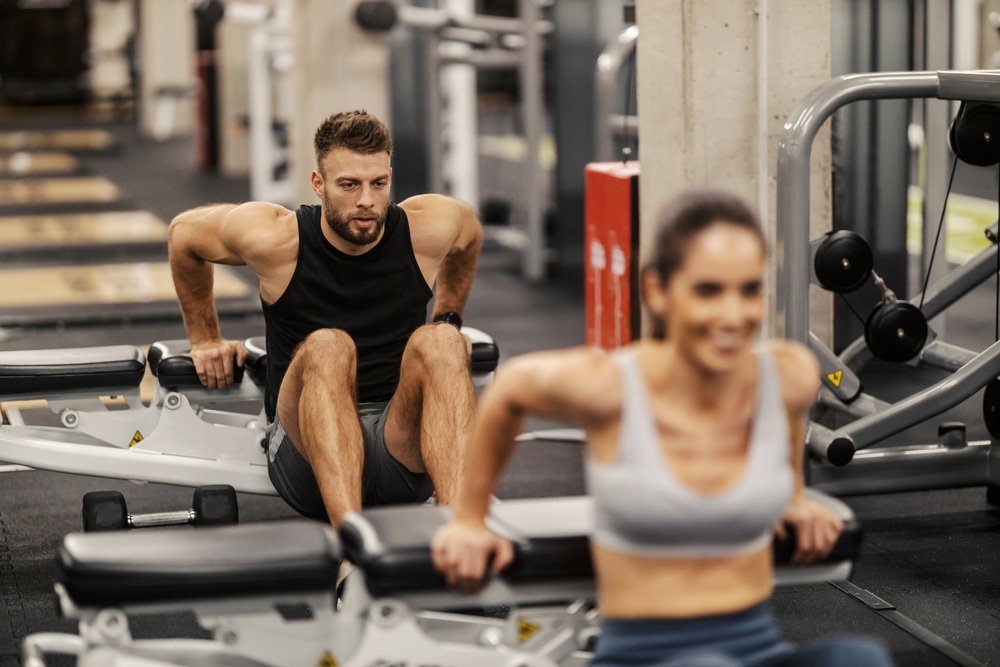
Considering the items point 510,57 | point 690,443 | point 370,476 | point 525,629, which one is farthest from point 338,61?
point 690,443

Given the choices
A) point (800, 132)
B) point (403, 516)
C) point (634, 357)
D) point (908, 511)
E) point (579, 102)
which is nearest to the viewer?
point (634, 357)

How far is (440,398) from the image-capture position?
9.16 ft

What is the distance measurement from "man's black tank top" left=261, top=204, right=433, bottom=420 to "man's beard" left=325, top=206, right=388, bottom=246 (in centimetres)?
7

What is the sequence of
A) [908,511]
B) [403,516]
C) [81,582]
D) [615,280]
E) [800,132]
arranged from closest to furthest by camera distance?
[81,582] < [403,516] < [800,132] < [908,511] < [615,280]

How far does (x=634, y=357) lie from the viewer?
67.8 inches

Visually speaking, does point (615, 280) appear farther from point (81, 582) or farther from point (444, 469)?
point (81, 582)

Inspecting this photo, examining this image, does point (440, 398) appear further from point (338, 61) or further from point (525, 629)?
point (338, 61)

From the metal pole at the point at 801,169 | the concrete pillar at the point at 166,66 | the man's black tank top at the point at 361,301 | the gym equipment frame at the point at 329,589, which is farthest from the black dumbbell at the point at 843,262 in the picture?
the concrete pillar at the point at 166,66

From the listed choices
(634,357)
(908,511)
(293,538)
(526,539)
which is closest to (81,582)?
(293,538)

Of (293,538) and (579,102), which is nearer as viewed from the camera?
(293,538)

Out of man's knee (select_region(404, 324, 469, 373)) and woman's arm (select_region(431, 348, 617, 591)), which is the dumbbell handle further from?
woman's arm (select_region(431, 348, 617, 591))

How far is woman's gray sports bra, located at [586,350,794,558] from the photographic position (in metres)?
1.67

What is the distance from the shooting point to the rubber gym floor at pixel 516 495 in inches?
113

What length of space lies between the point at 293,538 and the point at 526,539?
0.32 metres
